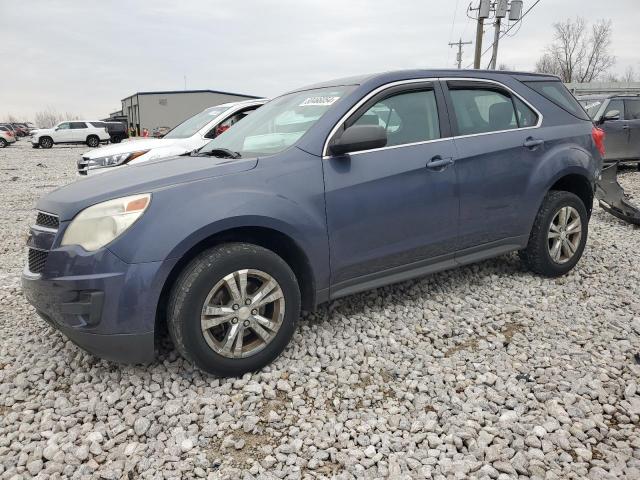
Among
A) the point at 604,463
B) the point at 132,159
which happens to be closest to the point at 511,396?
the point at 604,463

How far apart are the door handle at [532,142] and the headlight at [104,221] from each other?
9.74 ft

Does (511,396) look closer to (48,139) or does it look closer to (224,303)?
(224,303)

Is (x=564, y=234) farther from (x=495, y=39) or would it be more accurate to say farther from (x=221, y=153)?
(x=495, y=39)

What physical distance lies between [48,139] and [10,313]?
102 feet

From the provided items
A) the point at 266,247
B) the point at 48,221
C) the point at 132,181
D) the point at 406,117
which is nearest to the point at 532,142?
the point at 406,117

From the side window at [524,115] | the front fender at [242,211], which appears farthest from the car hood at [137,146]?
the side window at [524,115]

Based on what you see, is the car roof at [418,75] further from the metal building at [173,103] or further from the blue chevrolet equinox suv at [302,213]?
the metal building at [173,103]

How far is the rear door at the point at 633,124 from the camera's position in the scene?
11039 mm

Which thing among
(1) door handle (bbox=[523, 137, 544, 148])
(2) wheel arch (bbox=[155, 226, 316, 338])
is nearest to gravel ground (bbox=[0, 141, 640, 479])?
(2) wheel arch (bbox=[155, 226, 316, 338])

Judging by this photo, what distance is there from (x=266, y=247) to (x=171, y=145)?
15.2ft

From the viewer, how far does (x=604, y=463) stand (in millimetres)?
2215

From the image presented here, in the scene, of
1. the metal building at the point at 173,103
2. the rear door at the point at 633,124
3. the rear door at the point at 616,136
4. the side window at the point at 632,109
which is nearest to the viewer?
the rear door at the point at 616,136

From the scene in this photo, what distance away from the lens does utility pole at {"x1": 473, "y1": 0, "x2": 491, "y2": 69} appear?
23.7 meters

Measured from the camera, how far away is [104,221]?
2648mm
